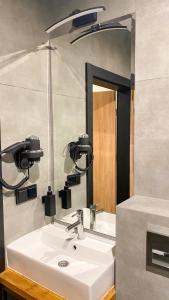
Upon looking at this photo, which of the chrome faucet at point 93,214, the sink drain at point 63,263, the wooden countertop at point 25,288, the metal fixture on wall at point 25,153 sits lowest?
the wooden countertop at point 25,288

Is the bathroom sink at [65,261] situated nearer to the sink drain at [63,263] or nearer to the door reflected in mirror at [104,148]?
the sink drain at [63,263]

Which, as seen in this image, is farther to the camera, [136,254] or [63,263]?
[63,263]

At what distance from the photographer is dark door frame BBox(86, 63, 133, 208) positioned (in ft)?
3.97

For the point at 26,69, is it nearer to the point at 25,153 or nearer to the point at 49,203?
the point at 25,153

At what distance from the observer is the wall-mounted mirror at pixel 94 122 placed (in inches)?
48.0

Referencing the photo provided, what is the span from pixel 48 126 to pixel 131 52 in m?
0.69

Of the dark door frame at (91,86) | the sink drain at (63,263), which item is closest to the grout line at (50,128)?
the dark door frame at (91,86)

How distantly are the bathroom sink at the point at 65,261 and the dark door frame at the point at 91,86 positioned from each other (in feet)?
0.91

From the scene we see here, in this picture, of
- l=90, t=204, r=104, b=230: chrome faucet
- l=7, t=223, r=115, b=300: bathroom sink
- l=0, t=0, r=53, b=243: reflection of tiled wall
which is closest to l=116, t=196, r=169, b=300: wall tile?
l=7, t=223, r=115, b=300: bathroom sink

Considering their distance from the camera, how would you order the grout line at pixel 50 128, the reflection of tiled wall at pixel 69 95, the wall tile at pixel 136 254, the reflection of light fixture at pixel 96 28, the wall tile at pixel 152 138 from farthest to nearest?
the grout line at pixel 50 128 → the reflection of tiled wall at pixel 69 95 → the reflection of light fixture at pixel 96 28 → the wall tile at pixel 152 138 → the wall tile at pixel 136 254

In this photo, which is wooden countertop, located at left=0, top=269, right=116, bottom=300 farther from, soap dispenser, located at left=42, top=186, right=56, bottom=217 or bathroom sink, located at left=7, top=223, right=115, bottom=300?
soap dispenser, located at left=42, top=186, right=56, bottom=217

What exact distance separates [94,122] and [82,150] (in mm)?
192

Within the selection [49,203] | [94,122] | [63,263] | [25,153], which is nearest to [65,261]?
[63,263]

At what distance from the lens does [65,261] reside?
49.4 inches
